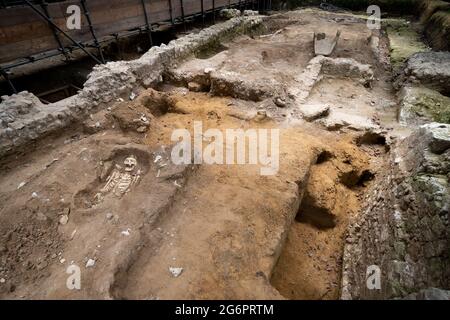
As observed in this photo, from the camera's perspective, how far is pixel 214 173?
3.82 m

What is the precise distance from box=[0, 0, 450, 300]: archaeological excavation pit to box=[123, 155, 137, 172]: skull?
0.15 ft

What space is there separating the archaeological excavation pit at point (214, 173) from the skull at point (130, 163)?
5 centimetres

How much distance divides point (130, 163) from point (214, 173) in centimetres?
123

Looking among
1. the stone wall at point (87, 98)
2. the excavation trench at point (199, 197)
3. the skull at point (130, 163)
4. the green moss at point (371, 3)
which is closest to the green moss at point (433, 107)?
the excavation trench at point (199, 197)

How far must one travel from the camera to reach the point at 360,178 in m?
4.45

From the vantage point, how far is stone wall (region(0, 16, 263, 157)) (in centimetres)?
387

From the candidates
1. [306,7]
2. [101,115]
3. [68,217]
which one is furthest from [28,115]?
[306,7]

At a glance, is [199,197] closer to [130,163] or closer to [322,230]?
[130,163]

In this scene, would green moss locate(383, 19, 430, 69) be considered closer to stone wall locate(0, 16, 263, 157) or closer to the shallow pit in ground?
the shallow pit in ground

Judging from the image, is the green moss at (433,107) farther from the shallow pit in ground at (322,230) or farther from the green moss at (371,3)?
the green moss at (371,3)

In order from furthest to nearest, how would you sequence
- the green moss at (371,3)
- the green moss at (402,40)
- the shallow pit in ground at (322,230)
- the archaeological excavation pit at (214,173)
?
the green moss at (371,3), the green moss at (402,40), the shallow pit in ground at (322,230), the archaeological excavation pit at (214,173)

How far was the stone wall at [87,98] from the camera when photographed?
12.7 feet

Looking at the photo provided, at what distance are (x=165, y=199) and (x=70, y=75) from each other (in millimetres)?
5480

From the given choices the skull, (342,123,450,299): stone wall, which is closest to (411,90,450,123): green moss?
(342,123,450,299): stone wall
